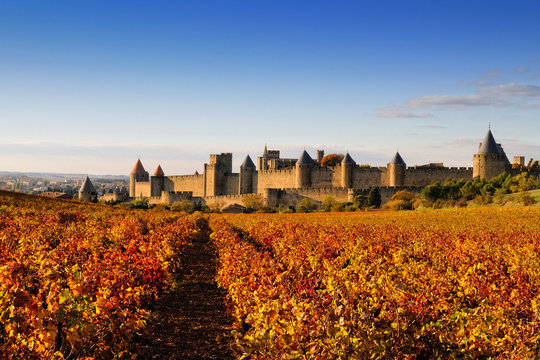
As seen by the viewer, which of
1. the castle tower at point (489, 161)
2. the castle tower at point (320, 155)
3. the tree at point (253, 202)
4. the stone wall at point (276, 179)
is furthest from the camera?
the castle tower at point (320, 155)

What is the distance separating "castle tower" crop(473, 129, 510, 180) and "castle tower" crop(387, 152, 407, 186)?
218 inches

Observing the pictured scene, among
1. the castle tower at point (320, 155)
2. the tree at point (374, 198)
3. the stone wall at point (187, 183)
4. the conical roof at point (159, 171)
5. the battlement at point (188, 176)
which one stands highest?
the castle tower at point (320, 155)

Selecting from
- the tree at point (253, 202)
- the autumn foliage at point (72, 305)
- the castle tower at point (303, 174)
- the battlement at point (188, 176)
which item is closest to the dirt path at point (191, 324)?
the autumn foliage at point (72, 305)

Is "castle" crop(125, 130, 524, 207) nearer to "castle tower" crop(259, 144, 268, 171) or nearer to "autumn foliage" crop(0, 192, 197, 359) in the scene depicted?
"castle tower" crop(259, 144, 268, 171)

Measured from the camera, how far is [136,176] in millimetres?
64750

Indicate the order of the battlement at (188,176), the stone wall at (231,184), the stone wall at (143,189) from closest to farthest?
1. the stone wall at (231,184)
2. the battlement at (188,176)
3. the stone wall at (143,189)

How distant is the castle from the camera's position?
137 ft

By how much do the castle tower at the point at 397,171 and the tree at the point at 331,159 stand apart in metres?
18.2

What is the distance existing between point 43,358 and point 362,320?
218 centimetres

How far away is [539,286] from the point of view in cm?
588

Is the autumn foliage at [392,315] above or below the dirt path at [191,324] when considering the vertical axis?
above

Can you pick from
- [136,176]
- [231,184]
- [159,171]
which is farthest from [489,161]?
[136,176]

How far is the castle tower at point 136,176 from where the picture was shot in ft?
210

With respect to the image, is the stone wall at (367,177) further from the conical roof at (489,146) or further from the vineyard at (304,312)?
the vineyard at (304,312)
